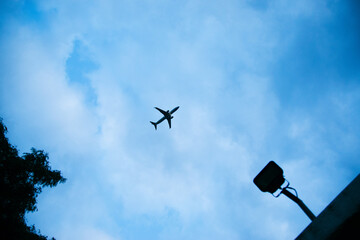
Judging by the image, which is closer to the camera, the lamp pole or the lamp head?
the lamp pole

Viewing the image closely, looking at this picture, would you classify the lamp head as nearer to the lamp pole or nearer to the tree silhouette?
the lamp pole

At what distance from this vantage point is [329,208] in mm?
2613

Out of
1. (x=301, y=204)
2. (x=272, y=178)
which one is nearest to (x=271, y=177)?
(x=272, y=178)

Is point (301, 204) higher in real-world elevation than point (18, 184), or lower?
lower

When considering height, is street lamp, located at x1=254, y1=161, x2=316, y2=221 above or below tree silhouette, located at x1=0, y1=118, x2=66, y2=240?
below

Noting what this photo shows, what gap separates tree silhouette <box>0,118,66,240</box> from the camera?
42.2 feet

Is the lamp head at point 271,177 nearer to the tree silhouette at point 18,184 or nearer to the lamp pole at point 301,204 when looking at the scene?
the lamp pole at point 301,204

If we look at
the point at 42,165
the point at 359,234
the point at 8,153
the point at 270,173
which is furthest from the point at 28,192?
the point at 359,234

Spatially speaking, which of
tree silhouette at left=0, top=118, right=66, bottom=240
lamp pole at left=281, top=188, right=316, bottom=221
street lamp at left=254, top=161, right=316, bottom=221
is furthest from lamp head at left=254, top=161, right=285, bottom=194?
tree silhouette at left=0, top=118, right=66, bottom=240

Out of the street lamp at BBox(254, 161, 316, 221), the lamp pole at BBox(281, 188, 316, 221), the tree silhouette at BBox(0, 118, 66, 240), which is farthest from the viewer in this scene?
the tree silhouette at BBox(0, 118, 66, 240)

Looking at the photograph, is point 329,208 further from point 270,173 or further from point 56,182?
point 56,182

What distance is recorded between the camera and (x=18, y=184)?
48.5ft

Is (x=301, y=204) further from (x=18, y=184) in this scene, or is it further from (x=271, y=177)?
(x=18, y=184)

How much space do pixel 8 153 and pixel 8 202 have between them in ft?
13.6
